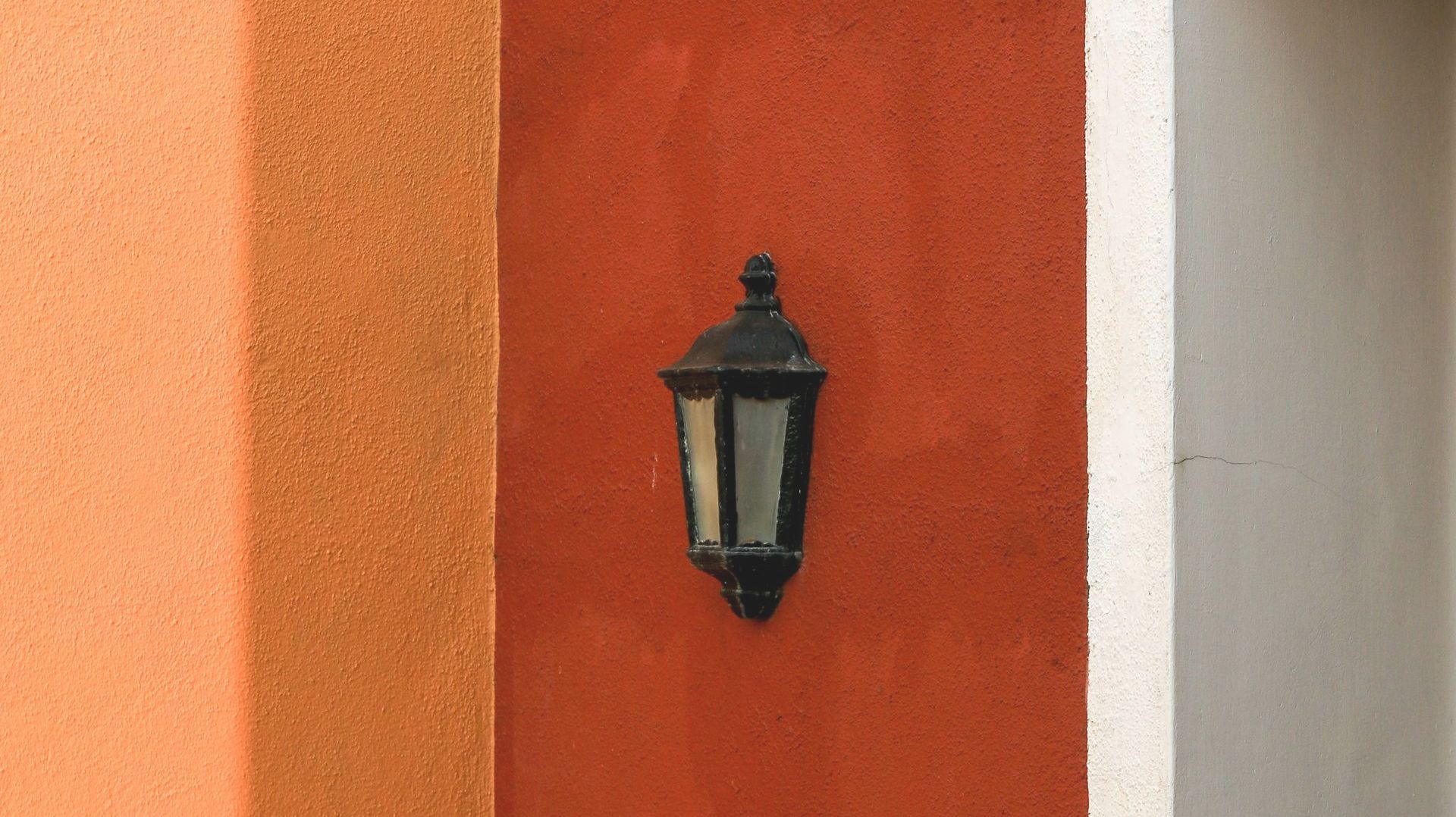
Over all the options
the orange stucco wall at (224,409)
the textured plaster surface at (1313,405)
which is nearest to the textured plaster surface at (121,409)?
the orange stucco wall at (224,409)

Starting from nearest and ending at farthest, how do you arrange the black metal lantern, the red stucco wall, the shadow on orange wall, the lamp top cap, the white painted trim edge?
1. the white painted trim edge
2. the red stucco wall
3. the black metal lantern
4. the lamp top cap
5. the shadow on orange wall

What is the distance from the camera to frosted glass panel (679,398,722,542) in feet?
6.73

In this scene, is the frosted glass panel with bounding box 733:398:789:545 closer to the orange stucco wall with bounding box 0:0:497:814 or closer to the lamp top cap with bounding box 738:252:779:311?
the lamp top cap with bounding box 738:252:779:311

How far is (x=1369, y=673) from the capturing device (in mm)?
1840

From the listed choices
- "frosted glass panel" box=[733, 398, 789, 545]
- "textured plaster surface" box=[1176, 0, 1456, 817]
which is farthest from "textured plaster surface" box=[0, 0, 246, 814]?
"textured plaster surface" box=[1176, 0, 1456, 817]

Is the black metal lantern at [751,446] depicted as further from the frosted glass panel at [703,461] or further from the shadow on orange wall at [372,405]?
the shadow on orange wall at [372,405]

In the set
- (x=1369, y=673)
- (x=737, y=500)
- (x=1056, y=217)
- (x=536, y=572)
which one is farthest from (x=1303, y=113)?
(x=536, y=572)

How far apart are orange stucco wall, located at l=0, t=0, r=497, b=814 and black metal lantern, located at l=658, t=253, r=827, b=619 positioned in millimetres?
708

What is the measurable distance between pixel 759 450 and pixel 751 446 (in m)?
0.01

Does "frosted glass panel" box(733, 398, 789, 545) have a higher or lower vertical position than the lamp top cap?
lower

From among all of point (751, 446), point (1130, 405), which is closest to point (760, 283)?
point (751, 446)

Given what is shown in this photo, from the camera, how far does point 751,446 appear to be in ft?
6.64

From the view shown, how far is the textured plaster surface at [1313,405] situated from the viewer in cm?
163

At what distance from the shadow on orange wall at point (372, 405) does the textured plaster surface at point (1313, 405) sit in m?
1.47
